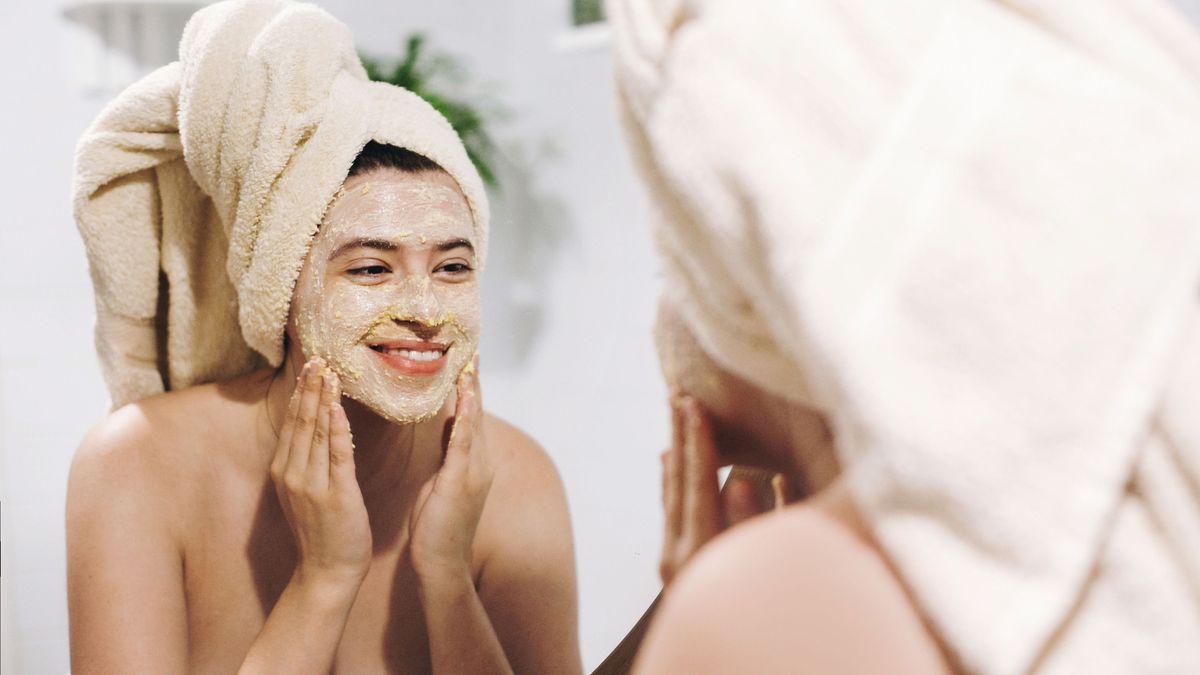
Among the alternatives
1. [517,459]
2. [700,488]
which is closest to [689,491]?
[700,488]

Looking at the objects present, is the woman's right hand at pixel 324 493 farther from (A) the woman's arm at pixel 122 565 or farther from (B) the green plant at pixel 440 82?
(B) the green plant at pixel 440 82

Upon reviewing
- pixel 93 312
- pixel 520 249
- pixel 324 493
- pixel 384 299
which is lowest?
pixel 93 312

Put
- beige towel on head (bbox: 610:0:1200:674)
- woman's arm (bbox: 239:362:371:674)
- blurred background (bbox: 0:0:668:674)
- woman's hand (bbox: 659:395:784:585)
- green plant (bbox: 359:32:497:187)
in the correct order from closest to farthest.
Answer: beige towel on head (bbox: 610:0:1200:674), woman's hand (bbox: 659:395:784:585), woman's arm (bbox: 239:362:371:674), blurred background (bbox: 0:0:668:674), green plant (bbox: 359:32:497:187)

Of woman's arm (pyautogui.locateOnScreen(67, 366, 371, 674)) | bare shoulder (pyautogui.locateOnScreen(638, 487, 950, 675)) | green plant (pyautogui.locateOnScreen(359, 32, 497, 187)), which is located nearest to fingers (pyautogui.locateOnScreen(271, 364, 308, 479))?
woman's arm (pyautogui.locateOnScreen(67, 366, 371, 674))

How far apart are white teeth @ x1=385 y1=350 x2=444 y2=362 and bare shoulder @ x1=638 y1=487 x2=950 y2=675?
18.9 inches


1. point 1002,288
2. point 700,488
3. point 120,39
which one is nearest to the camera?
point 1002,288

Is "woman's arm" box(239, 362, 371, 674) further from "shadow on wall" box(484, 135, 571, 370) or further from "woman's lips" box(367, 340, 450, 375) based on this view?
"shadow on wall" box(484, 135, 571, 370)

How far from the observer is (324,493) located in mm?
740

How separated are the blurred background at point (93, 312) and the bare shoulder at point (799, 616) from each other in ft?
2.86

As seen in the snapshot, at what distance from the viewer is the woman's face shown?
777 mm

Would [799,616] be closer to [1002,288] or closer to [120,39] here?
A: [1002,288]

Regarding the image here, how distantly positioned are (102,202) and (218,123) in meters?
0.16

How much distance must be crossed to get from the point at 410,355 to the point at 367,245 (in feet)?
0.31

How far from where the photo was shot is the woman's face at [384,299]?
78 centimetres
